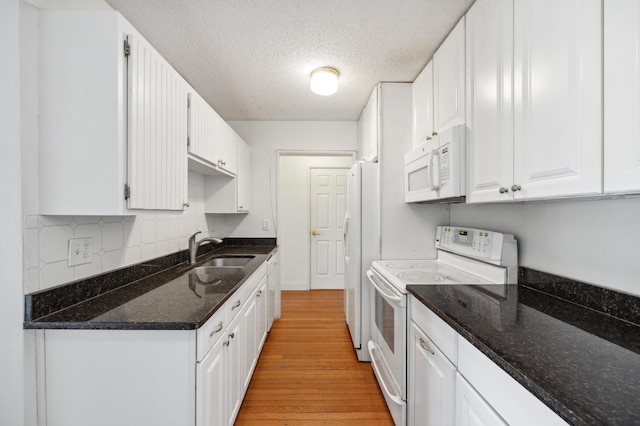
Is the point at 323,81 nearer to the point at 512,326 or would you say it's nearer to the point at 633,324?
the point at 512,326

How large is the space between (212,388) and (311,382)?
108 centimetres

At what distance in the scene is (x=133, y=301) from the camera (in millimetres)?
1270

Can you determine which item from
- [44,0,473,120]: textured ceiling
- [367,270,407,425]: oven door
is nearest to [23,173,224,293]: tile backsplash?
[44,0,473,120]: textured ceiling

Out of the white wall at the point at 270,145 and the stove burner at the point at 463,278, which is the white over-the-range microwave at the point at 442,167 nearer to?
the stove burner at the point at 463,278

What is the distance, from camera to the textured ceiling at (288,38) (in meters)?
1.49

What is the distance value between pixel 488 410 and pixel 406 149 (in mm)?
1879

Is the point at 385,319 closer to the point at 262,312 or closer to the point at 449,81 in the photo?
the point at 262,312

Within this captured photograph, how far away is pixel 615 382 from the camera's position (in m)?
0.63

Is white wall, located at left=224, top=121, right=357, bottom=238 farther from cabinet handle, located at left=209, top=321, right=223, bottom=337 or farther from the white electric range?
cabinet handle, located at left=209, top=321, right=223, bottom=337

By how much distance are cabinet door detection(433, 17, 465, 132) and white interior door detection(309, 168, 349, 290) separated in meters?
2.69

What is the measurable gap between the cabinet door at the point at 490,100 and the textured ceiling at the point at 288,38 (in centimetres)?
27

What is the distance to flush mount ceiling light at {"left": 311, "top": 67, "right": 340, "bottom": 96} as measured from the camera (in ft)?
6.95

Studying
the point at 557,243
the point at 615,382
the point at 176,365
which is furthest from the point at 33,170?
the point at 557,243

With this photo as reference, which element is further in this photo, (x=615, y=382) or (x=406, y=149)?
(x=406, y=149)
